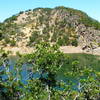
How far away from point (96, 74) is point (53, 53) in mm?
5494

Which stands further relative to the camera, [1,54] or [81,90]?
[1,54]

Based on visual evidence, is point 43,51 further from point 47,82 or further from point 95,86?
point 95,86

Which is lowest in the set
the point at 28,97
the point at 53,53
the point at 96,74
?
the point at 28,97

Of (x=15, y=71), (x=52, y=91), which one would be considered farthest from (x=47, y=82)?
(x=15, y=71)

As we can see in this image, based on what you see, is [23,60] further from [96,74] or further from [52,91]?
[96,74]

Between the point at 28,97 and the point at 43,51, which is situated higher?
the point at 43,51

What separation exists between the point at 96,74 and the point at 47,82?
19.8 ft

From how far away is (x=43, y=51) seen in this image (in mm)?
38344

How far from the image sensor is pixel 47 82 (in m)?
39.9

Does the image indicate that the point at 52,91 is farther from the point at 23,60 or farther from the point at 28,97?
the point at 23,60

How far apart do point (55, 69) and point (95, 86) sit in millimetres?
4959

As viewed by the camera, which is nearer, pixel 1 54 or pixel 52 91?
pixel 52 91

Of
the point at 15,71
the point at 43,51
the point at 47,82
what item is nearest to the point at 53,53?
the point at 43,51

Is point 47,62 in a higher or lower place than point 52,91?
higher
